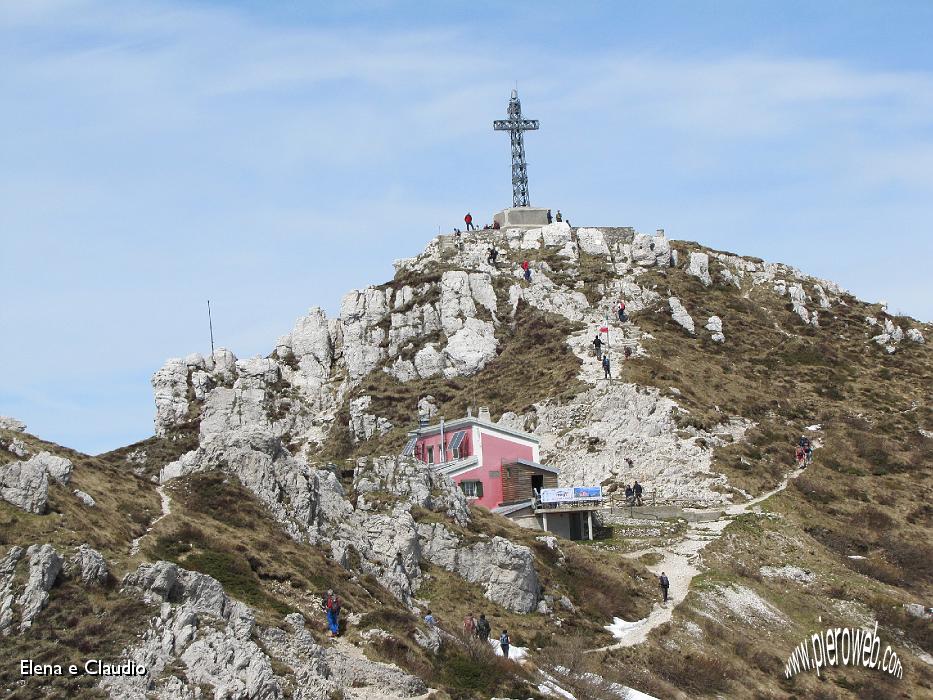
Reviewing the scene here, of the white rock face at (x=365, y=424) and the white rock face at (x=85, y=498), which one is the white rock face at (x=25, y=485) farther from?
the white rock face at (x=365, y=424)

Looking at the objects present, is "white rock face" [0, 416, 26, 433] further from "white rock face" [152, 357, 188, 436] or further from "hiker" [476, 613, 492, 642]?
"white rock face" [152, 357, 188, 436]

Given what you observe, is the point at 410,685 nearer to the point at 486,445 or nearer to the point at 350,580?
the point at 350,580

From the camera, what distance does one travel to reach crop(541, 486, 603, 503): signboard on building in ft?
232

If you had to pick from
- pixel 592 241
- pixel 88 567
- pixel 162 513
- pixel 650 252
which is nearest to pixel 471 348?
pixel 592 241

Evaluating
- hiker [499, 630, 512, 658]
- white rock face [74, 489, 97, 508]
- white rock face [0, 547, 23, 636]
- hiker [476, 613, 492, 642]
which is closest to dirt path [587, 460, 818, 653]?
hiker [476, 613, 492, 642]

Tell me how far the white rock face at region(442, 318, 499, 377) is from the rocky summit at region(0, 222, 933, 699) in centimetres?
29

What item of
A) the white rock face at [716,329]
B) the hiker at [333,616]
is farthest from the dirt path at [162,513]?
the white rock face at [716,329]

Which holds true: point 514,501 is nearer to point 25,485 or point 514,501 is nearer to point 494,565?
point 494,565

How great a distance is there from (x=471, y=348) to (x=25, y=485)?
64.8 metres

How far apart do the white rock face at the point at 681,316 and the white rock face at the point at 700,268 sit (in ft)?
30.8

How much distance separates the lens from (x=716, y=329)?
103 meters

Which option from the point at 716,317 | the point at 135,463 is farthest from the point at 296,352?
the point at 716,317

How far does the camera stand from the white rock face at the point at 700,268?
371 feet

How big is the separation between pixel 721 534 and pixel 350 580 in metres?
30.0
